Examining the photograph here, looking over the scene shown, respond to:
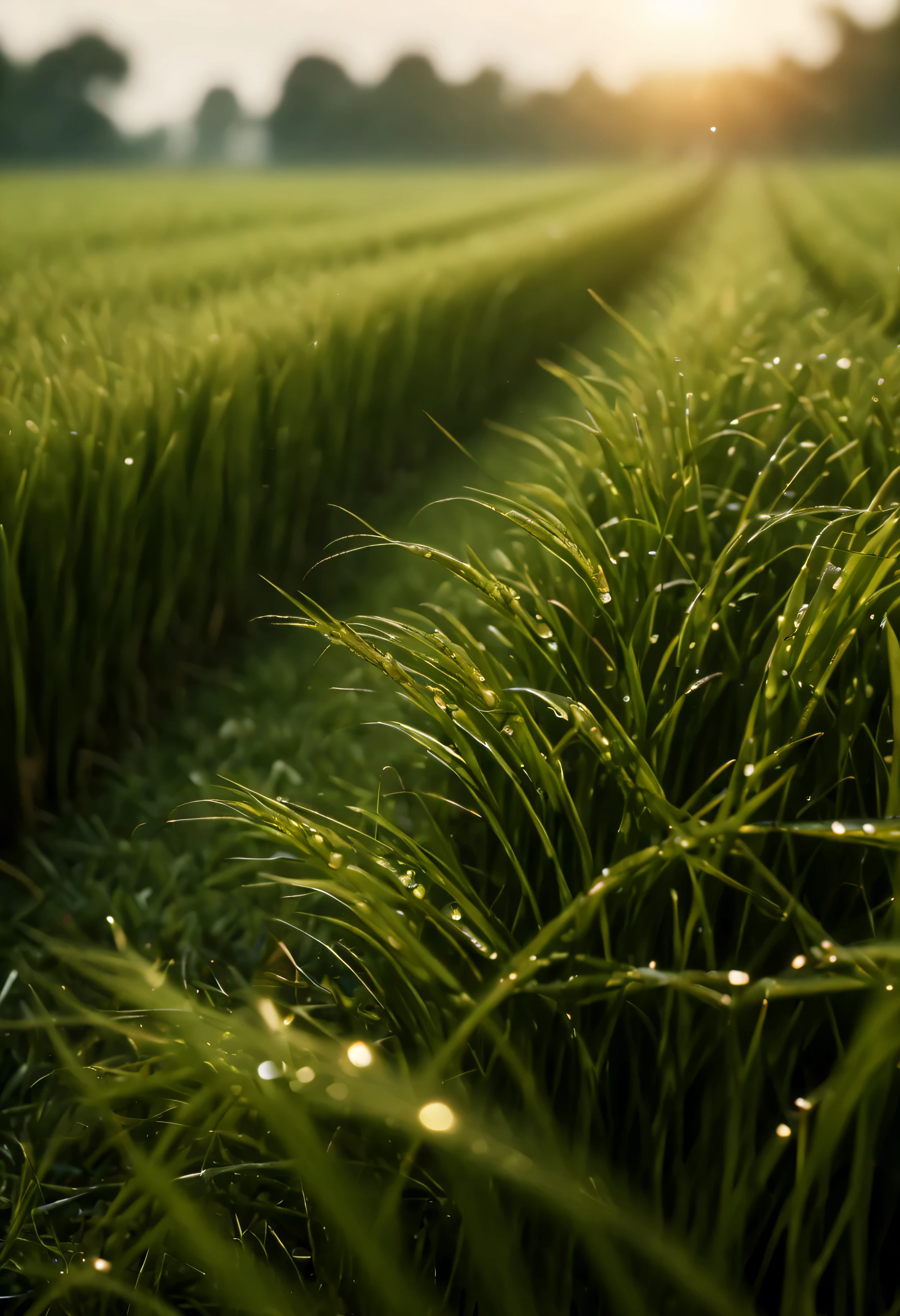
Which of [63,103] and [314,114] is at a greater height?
[314,114]

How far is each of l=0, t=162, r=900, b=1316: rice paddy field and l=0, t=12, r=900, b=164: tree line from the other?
187 feet

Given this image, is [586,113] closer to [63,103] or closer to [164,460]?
[63,103]

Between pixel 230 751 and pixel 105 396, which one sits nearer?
pixel 105 396

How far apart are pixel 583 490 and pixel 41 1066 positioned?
1441mm

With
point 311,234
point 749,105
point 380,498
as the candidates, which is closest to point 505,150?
point 749,105

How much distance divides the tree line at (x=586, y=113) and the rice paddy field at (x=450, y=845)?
5686 cm

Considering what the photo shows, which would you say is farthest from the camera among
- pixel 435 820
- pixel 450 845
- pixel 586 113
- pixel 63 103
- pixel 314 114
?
pixel 586 113

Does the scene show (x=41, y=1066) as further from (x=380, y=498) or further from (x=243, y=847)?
(x=380, y=498)

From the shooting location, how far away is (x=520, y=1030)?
33.0 inches

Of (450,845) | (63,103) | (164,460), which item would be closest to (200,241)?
(164,460)

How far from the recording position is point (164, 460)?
1901 mm

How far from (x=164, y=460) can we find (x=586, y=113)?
68.6 metres

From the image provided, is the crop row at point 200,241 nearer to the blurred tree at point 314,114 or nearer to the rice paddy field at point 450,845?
the rice paddy field at point 450,845

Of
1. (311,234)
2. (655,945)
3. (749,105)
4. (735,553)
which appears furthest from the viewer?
(749,105)
